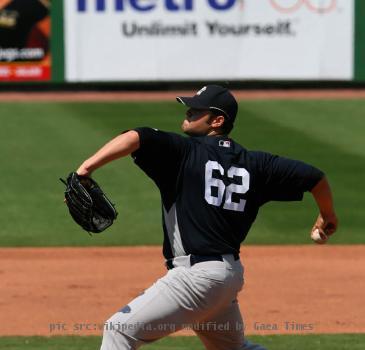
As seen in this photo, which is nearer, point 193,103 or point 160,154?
point 160,154

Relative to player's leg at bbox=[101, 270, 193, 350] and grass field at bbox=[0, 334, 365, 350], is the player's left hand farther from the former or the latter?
grass field at bbox=[0, 334, 365, 350]

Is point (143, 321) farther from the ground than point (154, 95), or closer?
farther from the ground

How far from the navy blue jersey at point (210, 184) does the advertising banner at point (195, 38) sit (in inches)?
719

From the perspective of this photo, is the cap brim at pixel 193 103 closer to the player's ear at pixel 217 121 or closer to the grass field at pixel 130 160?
the player's ear at pixel 217 121

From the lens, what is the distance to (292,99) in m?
22.4

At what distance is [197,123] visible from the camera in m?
5.88

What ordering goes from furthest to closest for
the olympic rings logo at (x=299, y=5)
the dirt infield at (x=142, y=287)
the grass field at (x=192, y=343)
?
1. the olympic rings logo at (x=299, y=5)
2. the dirt infield at (x=142, y=287)
3. the grass field at (x=192, y=343)

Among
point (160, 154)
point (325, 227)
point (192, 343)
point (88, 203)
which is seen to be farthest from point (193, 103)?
point (192, 343)

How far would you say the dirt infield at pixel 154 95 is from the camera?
74.5 feet

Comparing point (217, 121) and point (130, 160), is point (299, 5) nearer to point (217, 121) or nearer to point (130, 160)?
point (130, 160)

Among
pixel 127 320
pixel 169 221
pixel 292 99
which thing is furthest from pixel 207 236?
pixel 292 99

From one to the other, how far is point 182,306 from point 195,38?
18890 mm

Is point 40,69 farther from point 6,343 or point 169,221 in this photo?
point 169,221

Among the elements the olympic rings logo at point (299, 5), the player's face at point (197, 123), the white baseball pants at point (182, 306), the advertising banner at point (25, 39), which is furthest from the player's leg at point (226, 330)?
the olympic rings logo at point (299, 5)
